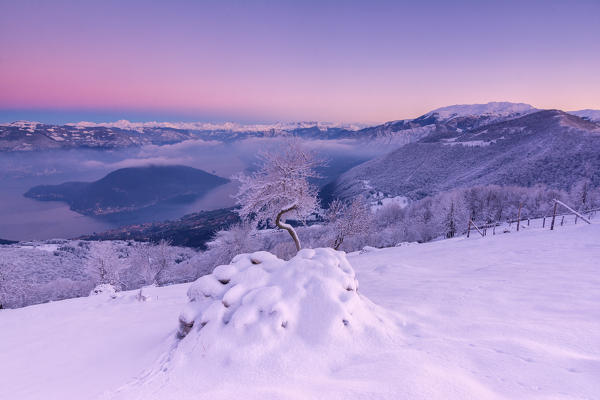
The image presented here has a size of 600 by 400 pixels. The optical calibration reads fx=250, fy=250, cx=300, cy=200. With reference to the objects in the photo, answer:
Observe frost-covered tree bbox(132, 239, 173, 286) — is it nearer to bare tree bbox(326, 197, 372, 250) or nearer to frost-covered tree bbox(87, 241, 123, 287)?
frost-covered tree bbox(87, 241, 123, 287)

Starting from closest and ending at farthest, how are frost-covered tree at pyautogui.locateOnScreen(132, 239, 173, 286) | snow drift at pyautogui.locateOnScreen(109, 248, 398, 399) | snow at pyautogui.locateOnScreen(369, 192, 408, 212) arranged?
snow drift at pyautogui.locateOnScreen(109, 248, 398, 399) → frost-covered tree at pyautogui.locateOnScreen(132, 239, 173, 286) → snow at pyautogui.locateOnScreen(369, 192, 408, 212)

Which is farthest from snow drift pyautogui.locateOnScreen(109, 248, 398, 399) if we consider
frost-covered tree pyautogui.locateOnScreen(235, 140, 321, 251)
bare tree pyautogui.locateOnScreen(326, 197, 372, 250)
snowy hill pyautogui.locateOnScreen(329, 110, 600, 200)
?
snowy hill pyautogui.locateOnScreen(329, 110, 600, 200)

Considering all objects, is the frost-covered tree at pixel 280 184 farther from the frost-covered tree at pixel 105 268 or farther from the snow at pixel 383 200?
the snow at pixel 383 200

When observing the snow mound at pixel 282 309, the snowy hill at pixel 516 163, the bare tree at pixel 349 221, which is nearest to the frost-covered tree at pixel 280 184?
the snow mound at pixel 282 309

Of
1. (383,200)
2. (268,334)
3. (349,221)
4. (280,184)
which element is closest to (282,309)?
(268,334)

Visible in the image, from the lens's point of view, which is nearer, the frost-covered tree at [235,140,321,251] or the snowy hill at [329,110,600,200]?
the frost-covered tree at [235,140,321,251]

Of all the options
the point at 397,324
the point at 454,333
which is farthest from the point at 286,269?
the point at 454,333

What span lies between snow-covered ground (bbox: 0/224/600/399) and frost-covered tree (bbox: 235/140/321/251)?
8718 mm

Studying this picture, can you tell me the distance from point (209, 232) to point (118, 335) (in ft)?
472

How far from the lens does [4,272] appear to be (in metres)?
A: 35.4

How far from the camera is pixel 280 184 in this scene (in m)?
18.2

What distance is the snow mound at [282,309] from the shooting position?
5047 mm

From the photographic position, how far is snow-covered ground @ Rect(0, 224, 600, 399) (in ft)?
12.0

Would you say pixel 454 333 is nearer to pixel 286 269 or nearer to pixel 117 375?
pixel 286 269
